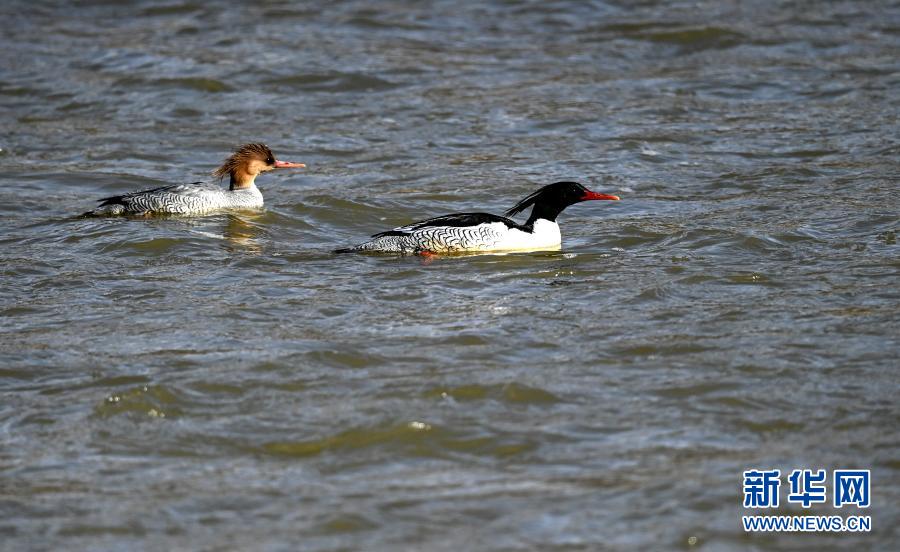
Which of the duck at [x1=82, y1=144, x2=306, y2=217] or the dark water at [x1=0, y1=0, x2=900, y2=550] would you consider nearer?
the dark water at [x1=0, y1=0, x2=900, y2=550]

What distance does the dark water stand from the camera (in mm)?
7371

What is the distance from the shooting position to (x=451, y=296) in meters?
11.1

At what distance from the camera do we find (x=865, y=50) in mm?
20859

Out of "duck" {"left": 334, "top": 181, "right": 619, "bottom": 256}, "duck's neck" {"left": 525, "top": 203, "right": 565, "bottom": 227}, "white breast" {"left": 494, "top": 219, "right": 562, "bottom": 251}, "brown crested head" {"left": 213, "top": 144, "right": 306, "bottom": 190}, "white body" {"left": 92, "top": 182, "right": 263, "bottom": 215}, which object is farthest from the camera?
"brown crested head" {"left": 213, "top": 144, "right": 306, "bottom": 190}

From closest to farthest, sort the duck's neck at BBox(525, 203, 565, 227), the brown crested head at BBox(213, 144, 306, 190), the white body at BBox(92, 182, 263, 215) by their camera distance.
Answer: the duck's neck at BBox(525, 203, 565, 227) < the white body at BBox(92, 182, 263, 215) < the brown crested head at BBox(213, 144, 306, 190)

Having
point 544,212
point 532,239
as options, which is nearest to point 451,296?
point 532,239

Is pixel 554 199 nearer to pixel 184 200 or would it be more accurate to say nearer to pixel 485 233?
pixel 485 233

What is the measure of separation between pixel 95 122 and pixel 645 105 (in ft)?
25.4

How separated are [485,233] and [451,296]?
154cm

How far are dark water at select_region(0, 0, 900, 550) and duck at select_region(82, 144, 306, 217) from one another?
294 millimetres

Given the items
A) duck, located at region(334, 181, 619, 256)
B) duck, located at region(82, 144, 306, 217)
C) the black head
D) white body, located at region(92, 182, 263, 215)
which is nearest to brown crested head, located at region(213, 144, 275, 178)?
duck, located at region(82, 144, 306, 217)

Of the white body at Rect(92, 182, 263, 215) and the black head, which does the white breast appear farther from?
the white body at Rect(92, 182, 263, 215)

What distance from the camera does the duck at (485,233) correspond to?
12422 millimetres

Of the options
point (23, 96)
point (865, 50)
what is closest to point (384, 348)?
point (23, 96)
